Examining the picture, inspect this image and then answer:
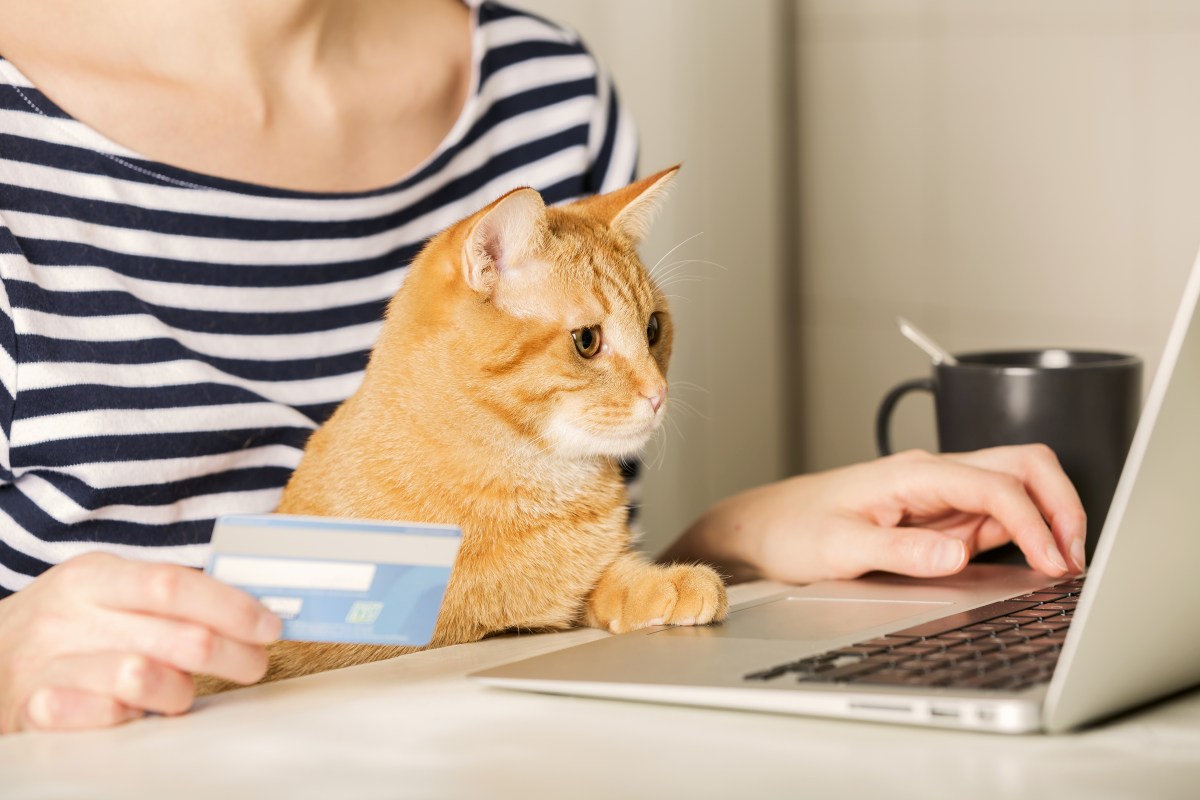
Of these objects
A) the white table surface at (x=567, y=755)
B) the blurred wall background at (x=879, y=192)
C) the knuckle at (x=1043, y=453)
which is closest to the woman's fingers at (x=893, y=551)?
the knuckle at (x=1043, y=453)

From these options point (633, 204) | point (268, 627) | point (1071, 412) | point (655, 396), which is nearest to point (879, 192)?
point (1071, 412)

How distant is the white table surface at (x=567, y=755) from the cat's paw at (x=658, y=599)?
0.58ft

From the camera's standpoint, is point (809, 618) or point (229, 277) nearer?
point (809, 618)

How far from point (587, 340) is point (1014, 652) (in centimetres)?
41

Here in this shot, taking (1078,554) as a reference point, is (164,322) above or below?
above

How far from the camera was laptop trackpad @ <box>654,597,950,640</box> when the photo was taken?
82 cm

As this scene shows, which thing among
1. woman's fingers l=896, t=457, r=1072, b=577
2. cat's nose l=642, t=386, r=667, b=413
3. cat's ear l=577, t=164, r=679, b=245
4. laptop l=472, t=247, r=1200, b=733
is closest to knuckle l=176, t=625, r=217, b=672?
laptop l=472, t=247, r=1200, b=733

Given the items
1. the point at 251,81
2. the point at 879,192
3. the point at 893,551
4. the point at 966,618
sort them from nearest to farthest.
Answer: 1. the point at 966,618
2. the point at 893,551
3. the point at 251,81
4. the point at 879,192

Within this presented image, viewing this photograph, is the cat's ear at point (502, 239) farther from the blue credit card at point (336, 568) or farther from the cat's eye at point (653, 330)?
the blue credit card at point (336, 568)

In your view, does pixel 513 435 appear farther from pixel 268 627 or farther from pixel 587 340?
pixel 268 627

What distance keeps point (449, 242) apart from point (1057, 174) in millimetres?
1266

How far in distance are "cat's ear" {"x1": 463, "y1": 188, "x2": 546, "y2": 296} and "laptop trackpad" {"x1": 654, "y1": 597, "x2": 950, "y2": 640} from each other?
0.29 meters

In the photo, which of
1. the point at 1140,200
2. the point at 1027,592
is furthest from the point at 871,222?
the point at 1027,592

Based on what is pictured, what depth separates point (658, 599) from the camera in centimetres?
88
